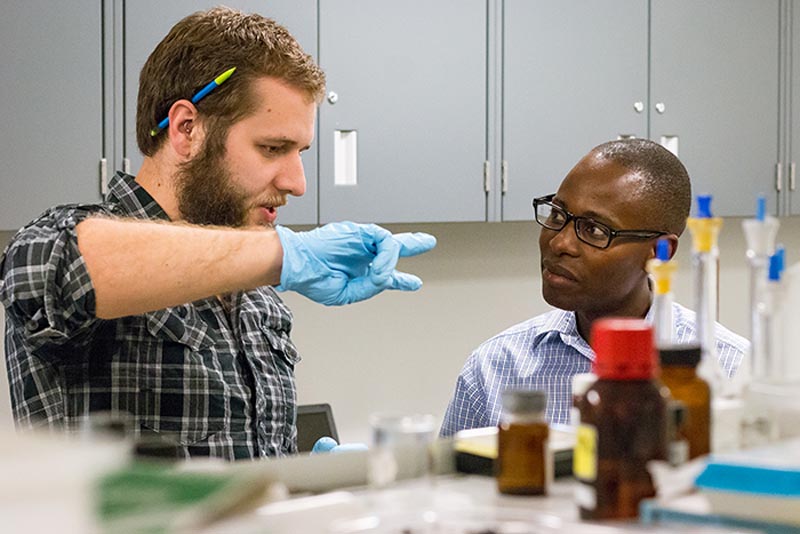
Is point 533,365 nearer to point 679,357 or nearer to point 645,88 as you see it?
point 679,357

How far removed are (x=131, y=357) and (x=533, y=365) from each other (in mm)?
797

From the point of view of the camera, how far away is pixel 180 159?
6.35ft

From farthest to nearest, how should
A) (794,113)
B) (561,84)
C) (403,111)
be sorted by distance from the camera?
(794,113) < (561,84) < (403,111)

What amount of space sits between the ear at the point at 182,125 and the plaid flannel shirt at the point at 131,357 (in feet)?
0.39

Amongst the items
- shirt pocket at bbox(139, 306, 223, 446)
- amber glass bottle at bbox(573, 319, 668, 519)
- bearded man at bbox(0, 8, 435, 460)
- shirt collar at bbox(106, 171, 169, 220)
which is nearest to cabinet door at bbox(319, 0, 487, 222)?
bearded man at bbox(0, 8, 435, 460)

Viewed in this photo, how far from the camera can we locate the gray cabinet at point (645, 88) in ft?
9.99

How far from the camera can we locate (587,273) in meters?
2.11

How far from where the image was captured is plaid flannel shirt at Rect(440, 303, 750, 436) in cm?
210

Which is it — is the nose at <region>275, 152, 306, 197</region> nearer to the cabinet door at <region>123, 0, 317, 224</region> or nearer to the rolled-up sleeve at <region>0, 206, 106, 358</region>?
the rolled-up sleeve at <region>0, 206, 106, 358</region>

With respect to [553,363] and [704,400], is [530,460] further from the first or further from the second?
[553,363]

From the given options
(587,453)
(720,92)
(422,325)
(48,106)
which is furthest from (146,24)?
(587,453)

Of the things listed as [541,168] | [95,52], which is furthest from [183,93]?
[541,168]

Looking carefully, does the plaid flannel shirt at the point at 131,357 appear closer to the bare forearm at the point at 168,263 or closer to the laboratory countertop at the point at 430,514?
the bare forearm at the point at 168,263

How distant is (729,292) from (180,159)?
265 cm
